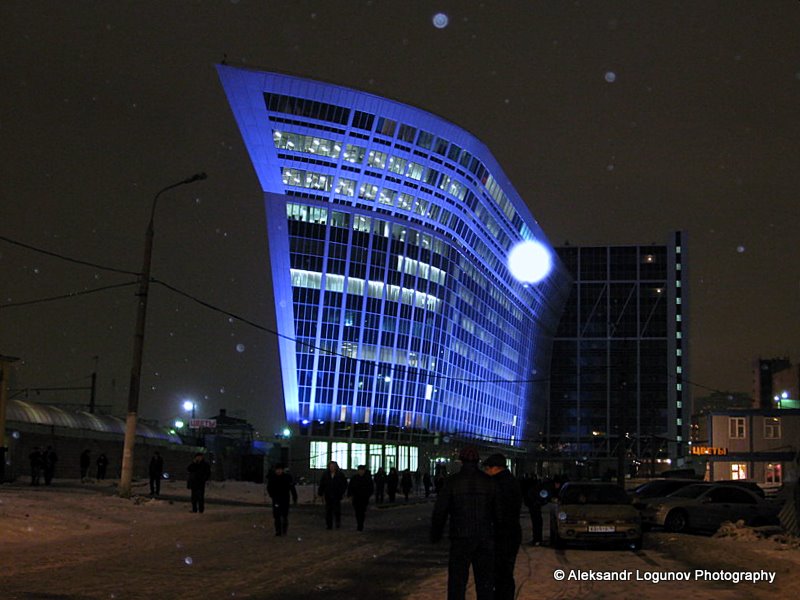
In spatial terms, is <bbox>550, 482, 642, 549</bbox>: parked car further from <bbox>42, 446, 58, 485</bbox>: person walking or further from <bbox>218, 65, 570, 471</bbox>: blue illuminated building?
<bbox>218, 65, 570, 471</bbox>: blue illuminated building

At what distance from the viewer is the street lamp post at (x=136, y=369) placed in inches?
1045

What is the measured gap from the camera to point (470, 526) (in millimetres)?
7980

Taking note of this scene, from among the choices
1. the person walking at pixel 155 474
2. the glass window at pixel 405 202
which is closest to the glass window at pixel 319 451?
the glass window at pixel 405 202

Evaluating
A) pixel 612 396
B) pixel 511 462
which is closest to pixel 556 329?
pixel 612 396

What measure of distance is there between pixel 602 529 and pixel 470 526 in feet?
36.0

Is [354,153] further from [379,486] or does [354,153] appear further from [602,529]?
[602,529]

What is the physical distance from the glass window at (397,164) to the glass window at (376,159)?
0.78 m

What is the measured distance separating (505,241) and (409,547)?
90.4 m

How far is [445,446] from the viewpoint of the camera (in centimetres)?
9475

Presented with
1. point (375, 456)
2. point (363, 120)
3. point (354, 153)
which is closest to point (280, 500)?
point (363, 120)

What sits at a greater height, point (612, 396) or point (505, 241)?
point (505, 241)

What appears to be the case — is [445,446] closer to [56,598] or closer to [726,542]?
[726,542]

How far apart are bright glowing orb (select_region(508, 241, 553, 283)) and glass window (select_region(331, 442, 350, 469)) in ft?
121

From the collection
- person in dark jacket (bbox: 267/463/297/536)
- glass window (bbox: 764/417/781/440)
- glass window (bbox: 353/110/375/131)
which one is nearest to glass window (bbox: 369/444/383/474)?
glass window (bbox: 353/110/375/131)
